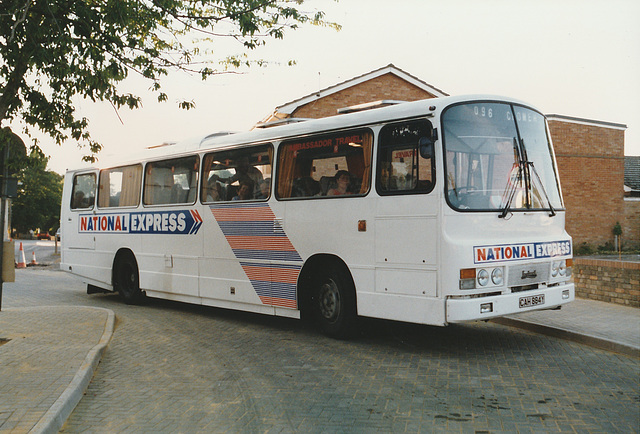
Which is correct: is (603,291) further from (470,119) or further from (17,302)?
(17,302)

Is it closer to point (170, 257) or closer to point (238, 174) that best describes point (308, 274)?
point (238, 174)

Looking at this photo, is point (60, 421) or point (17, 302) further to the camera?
point (17, 302)

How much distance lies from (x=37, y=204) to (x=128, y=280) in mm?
89838

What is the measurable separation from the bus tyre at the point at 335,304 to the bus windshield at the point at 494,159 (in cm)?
204

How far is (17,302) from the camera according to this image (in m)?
13.7

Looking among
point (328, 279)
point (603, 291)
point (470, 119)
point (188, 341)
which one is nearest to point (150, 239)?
point (188, 341)

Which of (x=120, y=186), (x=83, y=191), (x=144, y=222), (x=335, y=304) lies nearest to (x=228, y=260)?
(x=335, y=304)

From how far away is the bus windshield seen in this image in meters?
7.60

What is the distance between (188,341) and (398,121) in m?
4.21

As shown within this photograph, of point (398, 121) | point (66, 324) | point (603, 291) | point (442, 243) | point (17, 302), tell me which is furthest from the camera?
point (17, 302)

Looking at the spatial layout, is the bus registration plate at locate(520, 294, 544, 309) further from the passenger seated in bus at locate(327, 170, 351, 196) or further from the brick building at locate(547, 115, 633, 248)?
the brick building at locate(547, 115, 633, 248)

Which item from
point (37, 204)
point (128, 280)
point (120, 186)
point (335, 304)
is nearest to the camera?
point (335, 304)

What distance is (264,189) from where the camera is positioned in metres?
9.95


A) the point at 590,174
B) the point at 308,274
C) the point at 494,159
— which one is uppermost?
the point at 590,174
